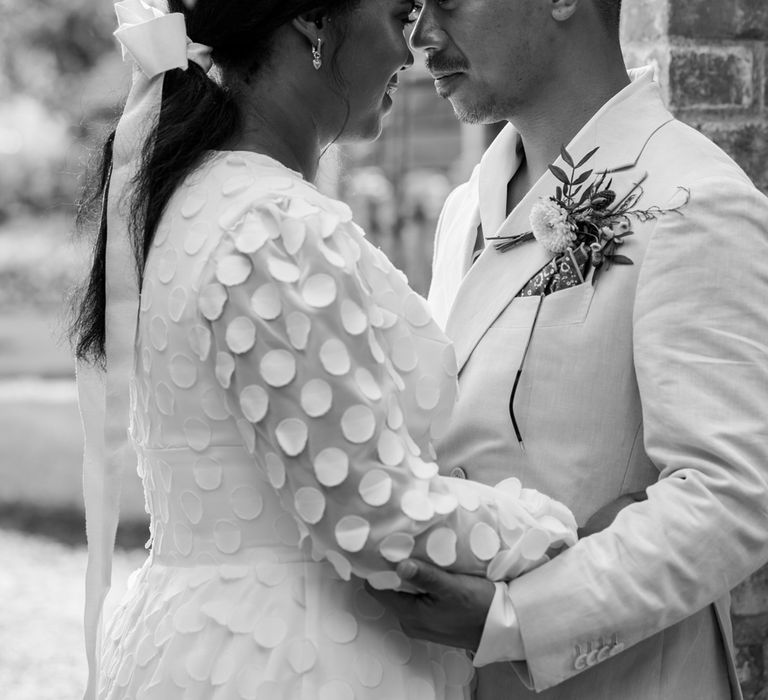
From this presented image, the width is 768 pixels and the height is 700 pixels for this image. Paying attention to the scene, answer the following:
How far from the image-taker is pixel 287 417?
5.57 ft

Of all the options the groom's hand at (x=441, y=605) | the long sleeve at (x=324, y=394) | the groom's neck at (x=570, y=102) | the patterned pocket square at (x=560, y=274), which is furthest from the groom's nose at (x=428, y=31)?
the groom's hand at (x=441, y=605)

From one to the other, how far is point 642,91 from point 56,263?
453 inches

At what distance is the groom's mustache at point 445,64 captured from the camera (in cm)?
242

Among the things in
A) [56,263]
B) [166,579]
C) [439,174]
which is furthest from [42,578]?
[166,579]

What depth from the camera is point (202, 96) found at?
1.93 m

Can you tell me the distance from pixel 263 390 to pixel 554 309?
0.62m

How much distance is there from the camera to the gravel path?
648 cm

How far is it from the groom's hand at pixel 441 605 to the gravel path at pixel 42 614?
488 centimetres

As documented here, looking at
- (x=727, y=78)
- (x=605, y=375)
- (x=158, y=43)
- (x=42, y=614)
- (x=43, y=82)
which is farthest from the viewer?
(x=43, y=82)

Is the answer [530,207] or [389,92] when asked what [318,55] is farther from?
[530,207]

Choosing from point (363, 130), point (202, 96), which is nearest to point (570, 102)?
point (363, 130)

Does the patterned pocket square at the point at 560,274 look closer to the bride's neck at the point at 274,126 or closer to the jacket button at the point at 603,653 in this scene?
the bride's neck at the point at 274,126

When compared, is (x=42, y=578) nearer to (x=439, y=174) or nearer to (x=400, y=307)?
(x=439, y=174)

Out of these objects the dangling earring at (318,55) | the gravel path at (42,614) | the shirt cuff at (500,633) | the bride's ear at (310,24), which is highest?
the bride's ear at (310,24)
